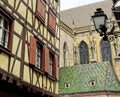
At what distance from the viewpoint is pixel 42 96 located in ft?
40.6

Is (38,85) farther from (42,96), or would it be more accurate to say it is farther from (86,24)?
(86,24)

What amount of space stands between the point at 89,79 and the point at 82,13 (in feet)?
59.0

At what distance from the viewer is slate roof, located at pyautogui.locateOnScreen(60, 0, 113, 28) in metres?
39.3

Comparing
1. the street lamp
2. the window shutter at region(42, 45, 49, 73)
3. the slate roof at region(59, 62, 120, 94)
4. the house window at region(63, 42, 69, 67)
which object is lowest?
the street lamp

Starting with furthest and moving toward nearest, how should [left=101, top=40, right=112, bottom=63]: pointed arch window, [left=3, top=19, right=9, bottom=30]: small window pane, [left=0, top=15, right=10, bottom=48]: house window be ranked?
[left=101, top=40, right=112, bottom=63]: pointed arch window < [left=3, top=19, right=9, bottom=30]: small window pane < [left=0, top=15, right=10, bottom=48]: house window

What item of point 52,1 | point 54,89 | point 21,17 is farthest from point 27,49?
point 52,1

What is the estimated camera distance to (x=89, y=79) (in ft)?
86.1

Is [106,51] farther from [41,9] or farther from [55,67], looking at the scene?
[41,9]

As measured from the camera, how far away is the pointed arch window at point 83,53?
35375 millimetres

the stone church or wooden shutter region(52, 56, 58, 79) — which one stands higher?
the stone church

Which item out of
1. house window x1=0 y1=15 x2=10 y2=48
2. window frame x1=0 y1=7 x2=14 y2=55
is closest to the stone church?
window frame x1=0 y1=7 x2=14 y2=55

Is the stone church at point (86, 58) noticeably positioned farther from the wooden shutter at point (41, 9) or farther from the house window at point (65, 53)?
the wooden shutter at point (41, 9)

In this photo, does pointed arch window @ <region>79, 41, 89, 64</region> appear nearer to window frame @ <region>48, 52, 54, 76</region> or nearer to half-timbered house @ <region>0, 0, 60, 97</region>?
half-timbered house @ <region>0, 0, 60, 97</region>

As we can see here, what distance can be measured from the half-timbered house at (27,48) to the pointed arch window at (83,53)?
20.9 m
